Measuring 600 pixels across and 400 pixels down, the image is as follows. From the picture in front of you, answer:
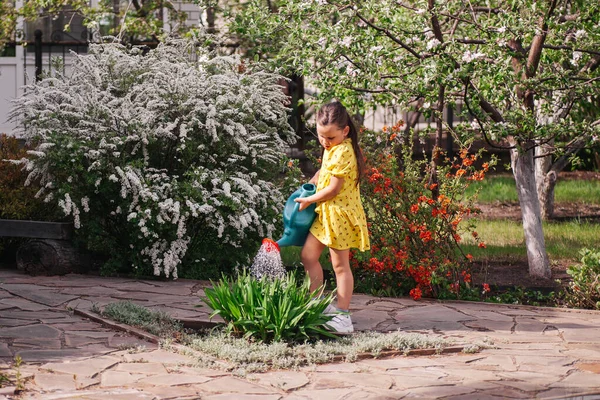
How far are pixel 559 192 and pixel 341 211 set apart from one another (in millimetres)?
8457

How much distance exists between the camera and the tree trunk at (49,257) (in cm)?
811

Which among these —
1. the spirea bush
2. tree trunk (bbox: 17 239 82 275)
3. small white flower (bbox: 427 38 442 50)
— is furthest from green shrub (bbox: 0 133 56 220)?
small white flower (bbox: 427 38 442 50)

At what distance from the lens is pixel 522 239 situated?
404 inches

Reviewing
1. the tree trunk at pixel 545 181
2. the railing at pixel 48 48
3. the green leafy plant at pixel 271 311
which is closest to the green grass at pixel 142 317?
the green leafy plant at pixel 271 311

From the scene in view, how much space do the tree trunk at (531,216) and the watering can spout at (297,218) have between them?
2.80m

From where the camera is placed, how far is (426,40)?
840cm

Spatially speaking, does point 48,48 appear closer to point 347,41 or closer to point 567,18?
point 347,41

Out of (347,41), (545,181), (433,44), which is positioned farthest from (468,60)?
(545,181)

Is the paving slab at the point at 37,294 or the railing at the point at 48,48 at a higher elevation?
the railing at the point at 48,48

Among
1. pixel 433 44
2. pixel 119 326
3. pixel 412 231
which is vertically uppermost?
pixel 433 44

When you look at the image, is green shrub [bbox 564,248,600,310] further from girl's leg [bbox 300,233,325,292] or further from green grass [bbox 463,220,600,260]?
girl's leg [bbox 300,233,325,292]

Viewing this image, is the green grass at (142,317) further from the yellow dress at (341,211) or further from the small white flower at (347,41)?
the small white flower at (347,41)

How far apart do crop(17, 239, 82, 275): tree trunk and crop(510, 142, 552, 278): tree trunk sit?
13.4 ft

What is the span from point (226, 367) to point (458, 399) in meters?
1.35
